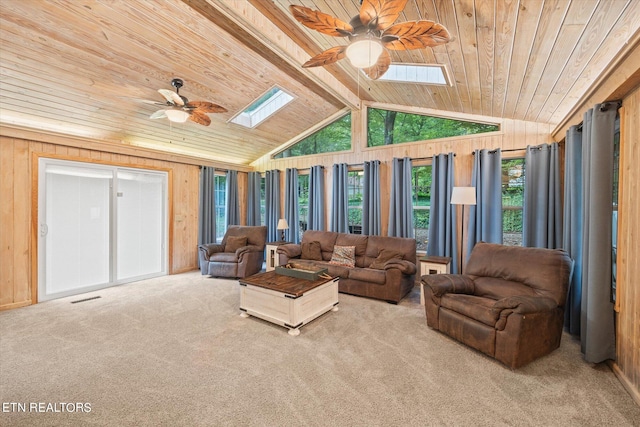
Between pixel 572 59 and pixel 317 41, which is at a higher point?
pixel 317 41

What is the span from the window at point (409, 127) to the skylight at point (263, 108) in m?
1.65

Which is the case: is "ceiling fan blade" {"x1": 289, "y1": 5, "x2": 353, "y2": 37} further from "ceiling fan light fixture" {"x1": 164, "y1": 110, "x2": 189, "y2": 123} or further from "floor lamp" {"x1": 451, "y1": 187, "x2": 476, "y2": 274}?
"floor lamp" {"x1": 451, "y1": 187, "x2": 476, "y2": 274}

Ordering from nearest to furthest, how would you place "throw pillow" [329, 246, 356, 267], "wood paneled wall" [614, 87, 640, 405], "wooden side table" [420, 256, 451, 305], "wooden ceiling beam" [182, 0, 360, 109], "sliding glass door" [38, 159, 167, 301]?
"wood paneled wall" [614, 87, 640, 405], "wooden ceiling beam" [182, 0, 360, 109], "wooden side table" [420, 256, 451, 305], "sliding glass door" [38, 159, 167, 301], "throw pillow" [329, 246, 356, 267]

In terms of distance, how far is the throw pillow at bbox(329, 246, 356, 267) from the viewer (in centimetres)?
427

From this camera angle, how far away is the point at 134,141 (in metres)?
4.59

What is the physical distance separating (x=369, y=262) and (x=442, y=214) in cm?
137

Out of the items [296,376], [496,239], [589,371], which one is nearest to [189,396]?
[296,376]

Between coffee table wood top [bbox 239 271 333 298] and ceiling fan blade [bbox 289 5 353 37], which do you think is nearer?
ceiling fan blade [bbox 289 5 353 37]

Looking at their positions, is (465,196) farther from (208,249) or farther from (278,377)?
(208,249)

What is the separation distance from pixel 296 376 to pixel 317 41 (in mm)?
3423

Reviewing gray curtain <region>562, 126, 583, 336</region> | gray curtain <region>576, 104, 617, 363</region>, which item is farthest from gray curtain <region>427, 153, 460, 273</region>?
gray curtain <region>576, 104, 617, 363</region>

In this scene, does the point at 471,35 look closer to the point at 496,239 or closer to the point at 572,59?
the point at 572,59

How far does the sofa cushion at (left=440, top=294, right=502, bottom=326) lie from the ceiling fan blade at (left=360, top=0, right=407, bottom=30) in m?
2.32

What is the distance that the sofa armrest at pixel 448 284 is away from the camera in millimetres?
2713
